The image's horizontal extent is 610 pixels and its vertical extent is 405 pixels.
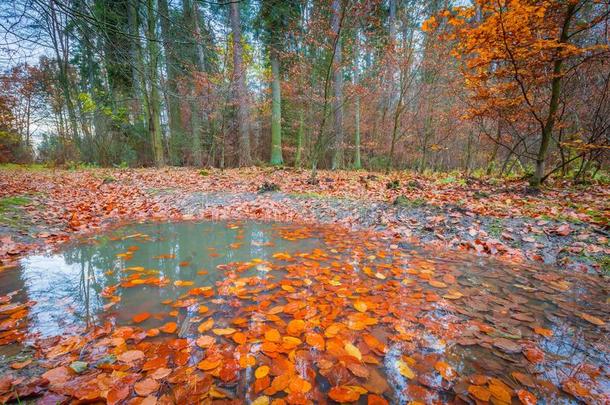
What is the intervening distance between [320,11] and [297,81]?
3.89 meters

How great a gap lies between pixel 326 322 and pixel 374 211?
333cm

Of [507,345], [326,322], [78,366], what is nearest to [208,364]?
[78,366]

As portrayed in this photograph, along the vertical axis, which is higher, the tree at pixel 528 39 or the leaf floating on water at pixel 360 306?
the tree at pixel 528 39

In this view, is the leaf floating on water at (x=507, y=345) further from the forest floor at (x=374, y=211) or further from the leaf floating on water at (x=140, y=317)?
the leaf floating on water at (x=140, y=317)

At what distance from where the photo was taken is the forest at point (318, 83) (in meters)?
4.73

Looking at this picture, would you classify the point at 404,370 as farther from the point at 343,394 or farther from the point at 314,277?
the point at 314,277

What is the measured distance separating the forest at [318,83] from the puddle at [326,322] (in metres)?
2.59

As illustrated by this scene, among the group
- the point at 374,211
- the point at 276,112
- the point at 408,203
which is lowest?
the point at 374,211

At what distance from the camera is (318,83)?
10266mm

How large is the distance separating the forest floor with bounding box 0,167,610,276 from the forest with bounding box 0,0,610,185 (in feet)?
4.87

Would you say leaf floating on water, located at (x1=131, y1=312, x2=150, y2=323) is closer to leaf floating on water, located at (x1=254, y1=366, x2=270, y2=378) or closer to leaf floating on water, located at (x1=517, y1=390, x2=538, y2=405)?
leaf floating on water, located at (x1=254, y1=366, x2=270, y2=378)

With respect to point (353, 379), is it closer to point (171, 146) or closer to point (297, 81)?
point (297, 81)

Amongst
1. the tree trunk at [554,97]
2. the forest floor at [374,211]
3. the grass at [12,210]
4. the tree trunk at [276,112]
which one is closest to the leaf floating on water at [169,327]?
the forest floor at [374,211]

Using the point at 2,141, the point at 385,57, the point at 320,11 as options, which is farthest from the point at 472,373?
the point at 2,141
